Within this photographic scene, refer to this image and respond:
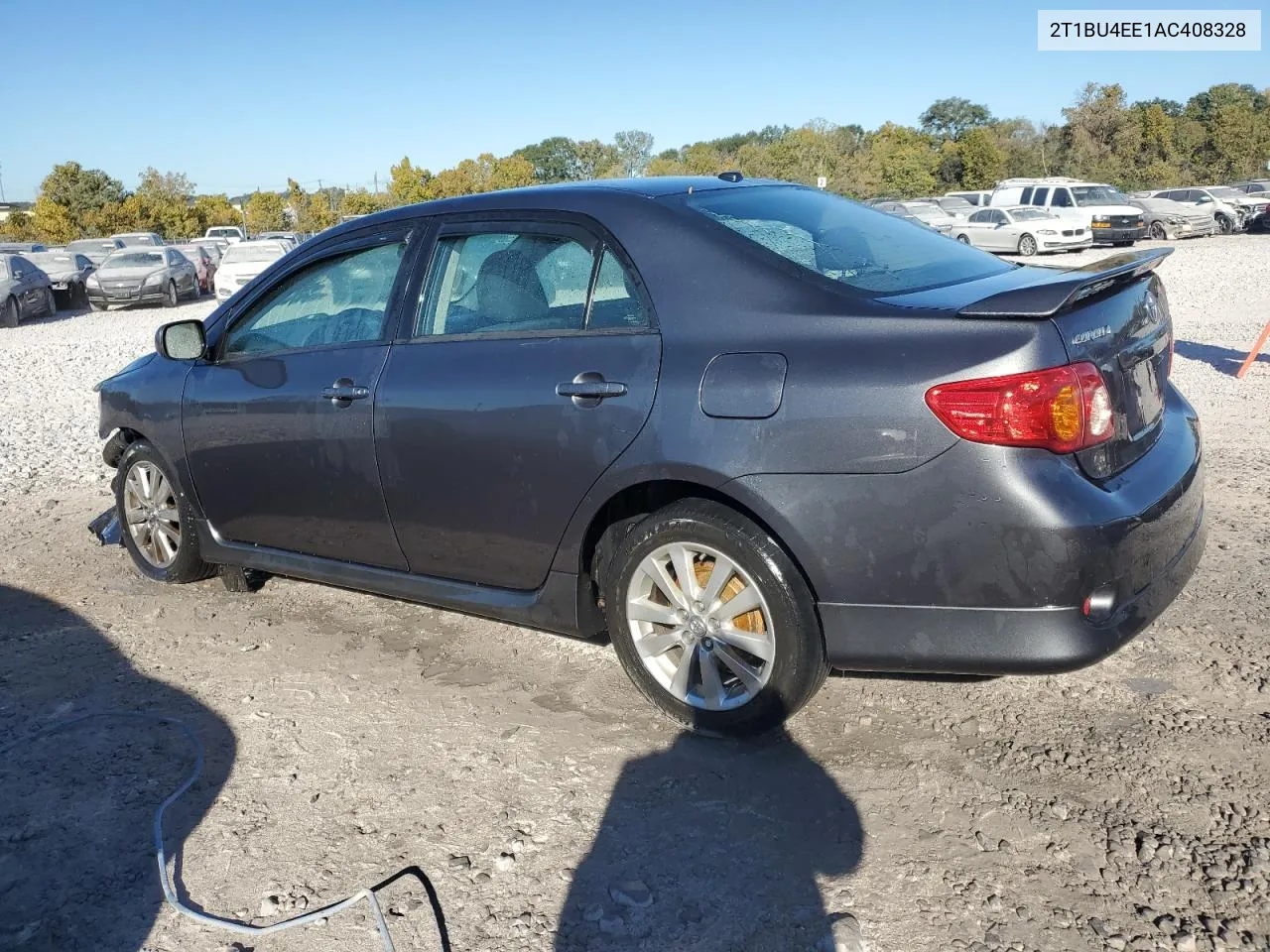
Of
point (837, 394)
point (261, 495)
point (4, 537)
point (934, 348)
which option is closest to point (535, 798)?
point (837, 394)

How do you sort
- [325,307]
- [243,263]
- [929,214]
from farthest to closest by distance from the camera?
[929,214] → [243,263] → [325,307]

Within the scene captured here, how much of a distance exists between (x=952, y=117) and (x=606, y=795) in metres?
101

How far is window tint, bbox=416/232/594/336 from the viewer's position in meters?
3.71

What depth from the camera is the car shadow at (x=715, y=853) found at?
8.52 feet

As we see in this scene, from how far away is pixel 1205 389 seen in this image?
860 centimetres

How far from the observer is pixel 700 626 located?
344 cm

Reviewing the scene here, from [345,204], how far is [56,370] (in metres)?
53.9

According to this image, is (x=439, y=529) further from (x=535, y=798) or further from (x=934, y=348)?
(x=934, y=348)

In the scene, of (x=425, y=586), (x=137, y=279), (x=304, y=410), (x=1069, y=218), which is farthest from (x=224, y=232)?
(x=425, y=586)

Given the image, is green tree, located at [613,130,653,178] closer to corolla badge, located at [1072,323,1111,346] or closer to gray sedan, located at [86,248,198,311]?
gray sedan, located at [86,248,198,311]

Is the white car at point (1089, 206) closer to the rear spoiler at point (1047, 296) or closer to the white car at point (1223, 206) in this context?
the white car at point (1223, 206)

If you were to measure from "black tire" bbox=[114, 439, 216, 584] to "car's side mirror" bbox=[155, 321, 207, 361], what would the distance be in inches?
22.6

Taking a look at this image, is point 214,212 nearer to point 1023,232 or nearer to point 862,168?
point 862,168

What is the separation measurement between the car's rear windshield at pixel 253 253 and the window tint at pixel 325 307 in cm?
1850
